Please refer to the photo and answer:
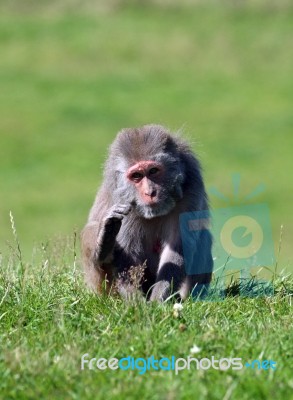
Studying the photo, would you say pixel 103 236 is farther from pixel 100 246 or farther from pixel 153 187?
pixel 153 187

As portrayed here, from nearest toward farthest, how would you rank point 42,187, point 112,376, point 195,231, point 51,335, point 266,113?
point 112,376 → point 51,335 → point 195,231 → point 42,187 → point 266,113

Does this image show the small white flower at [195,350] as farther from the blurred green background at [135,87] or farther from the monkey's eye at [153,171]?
the blurred green background at [135,87]

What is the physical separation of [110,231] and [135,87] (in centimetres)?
2661

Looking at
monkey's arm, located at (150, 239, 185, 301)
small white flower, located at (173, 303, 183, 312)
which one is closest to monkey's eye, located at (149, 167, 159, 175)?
monkey's arm, located at (150, 239, 185, 301)

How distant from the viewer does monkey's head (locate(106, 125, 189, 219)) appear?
812cm

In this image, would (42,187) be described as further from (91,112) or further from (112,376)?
(112,376)

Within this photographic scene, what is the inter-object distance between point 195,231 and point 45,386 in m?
2.89

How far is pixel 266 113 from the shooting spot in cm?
3209

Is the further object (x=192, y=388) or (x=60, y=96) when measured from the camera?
(x=60, y=96)

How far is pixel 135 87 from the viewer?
34375 millimetres

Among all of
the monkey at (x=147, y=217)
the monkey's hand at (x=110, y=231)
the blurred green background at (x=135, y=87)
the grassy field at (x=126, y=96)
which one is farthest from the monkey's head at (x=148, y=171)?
the blurred green background at (x=135, y=87)

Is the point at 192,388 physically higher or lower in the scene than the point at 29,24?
lower

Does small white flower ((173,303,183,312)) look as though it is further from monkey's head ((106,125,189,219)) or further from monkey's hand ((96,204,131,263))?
monkey's head ((106,125,189,219))

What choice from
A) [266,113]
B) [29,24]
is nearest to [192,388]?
[266,113]
